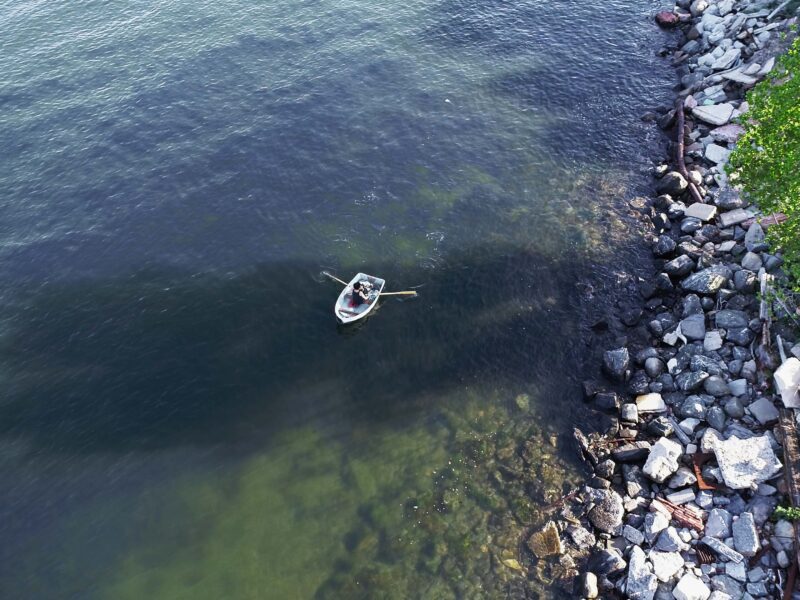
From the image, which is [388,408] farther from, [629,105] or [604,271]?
[629,105]

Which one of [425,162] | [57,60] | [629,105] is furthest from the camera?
[57,60]

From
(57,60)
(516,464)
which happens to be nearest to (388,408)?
(516,464)

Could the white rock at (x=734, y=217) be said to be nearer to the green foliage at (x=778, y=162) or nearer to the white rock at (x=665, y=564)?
the green foliage at (x=778, y=162)

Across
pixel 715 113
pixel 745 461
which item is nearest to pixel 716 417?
pixel 745 461

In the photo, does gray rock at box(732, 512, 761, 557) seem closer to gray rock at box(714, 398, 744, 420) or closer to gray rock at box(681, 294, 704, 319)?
gray rock at box(714, 398, 744, 420)

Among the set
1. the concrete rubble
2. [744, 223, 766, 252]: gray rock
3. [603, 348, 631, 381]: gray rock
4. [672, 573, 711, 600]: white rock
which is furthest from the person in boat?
[744, 223, 766, 252]: gray rock

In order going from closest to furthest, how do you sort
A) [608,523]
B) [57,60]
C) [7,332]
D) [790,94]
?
[608,523]
[790,94]
[7,332]
[57,60]

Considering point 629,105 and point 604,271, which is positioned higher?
point 629,105

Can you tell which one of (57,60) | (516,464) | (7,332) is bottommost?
(516,464)
